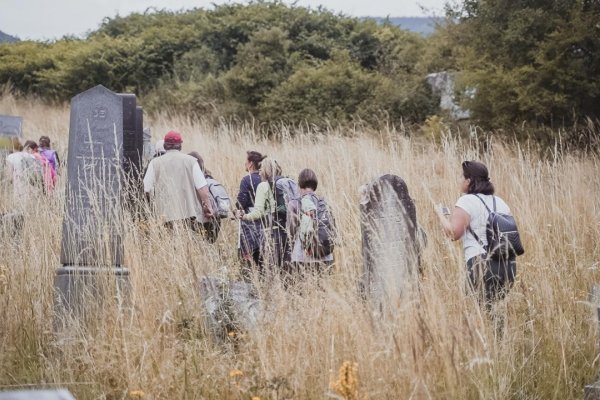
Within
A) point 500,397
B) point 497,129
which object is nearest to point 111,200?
point 500,397

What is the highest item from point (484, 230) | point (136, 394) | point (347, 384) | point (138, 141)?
point (138, 141)

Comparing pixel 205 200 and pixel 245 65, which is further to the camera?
pixel 245 65

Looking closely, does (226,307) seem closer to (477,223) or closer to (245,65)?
(477,223)

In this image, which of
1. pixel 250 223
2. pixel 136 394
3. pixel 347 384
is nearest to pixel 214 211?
pixel 250 223

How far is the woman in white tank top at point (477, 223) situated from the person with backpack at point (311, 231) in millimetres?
1161

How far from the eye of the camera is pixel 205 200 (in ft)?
29.4

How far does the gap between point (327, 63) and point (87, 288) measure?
16.8 meters

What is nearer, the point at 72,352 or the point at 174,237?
the point at 72,352

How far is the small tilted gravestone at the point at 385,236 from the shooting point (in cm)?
532

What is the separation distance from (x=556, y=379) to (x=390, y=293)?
118 centimetres

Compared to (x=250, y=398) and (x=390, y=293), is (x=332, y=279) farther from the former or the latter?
(x=250, y=398)

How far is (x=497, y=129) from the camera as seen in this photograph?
16188mm

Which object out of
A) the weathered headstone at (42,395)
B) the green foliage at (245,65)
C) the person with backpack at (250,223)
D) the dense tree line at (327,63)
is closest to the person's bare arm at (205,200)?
the person with backpack at (250,223)

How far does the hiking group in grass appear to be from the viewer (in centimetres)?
610
